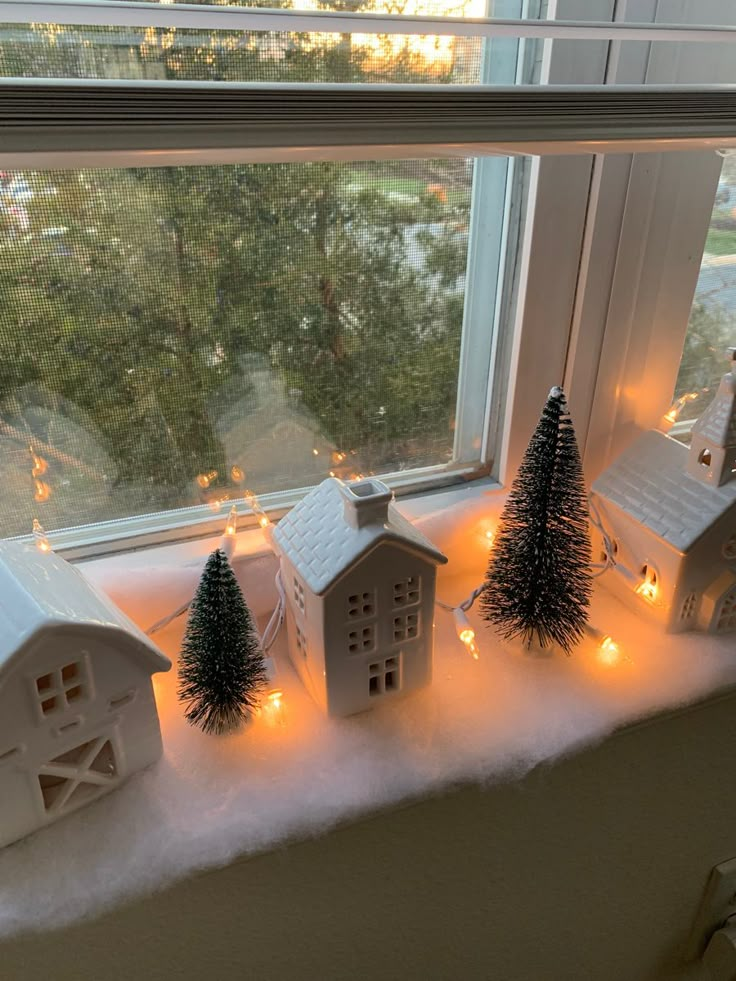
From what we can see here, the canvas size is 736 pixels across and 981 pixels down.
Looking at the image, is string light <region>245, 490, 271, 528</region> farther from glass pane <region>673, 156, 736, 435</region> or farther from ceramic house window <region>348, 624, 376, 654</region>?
glass pane <region>673, 156, 736, 435</region>

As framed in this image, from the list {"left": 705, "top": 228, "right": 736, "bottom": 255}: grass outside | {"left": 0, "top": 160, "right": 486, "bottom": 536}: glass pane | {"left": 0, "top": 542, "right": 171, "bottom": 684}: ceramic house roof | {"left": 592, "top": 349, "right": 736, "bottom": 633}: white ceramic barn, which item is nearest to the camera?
{"left": 0, "top": 542, "right": 171, "bottom": 684}: ceramic house roof

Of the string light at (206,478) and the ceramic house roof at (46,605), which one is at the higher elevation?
the ceramic house roof at (46,605)

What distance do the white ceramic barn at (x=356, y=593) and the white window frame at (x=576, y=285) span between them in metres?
0.17

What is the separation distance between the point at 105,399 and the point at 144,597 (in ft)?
0.74

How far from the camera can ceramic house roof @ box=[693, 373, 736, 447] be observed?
873mm

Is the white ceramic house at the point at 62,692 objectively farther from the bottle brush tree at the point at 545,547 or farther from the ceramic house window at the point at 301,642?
the bottle brush tree at the point at 545,547

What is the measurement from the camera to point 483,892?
939mm

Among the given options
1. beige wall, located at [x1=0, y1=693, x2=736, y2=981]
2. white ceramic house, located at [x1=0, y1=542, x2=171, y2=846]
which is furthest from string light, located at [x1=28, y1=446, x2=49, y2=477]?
beige wall, located at [x1=0, y1=693, x2=736, y2=981]

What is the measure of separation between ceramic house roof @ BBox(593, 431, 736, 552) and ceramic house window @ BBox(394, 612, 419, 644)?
0.99 ft

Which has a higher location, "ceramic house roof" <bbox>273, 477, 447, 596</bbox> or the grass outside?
the grass outside

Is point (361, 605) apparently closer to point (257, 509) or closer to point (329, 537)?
point (329, 537)

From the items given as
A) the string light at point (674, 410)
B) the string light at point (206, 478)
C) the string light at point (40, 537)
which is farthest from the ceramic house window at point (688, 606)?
the string light at point (40, 537)

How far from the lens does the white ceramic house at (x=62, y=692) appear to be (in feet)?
2.21

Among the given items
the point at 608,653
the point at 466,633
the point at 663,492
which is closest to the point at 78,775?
the point at 466,633
